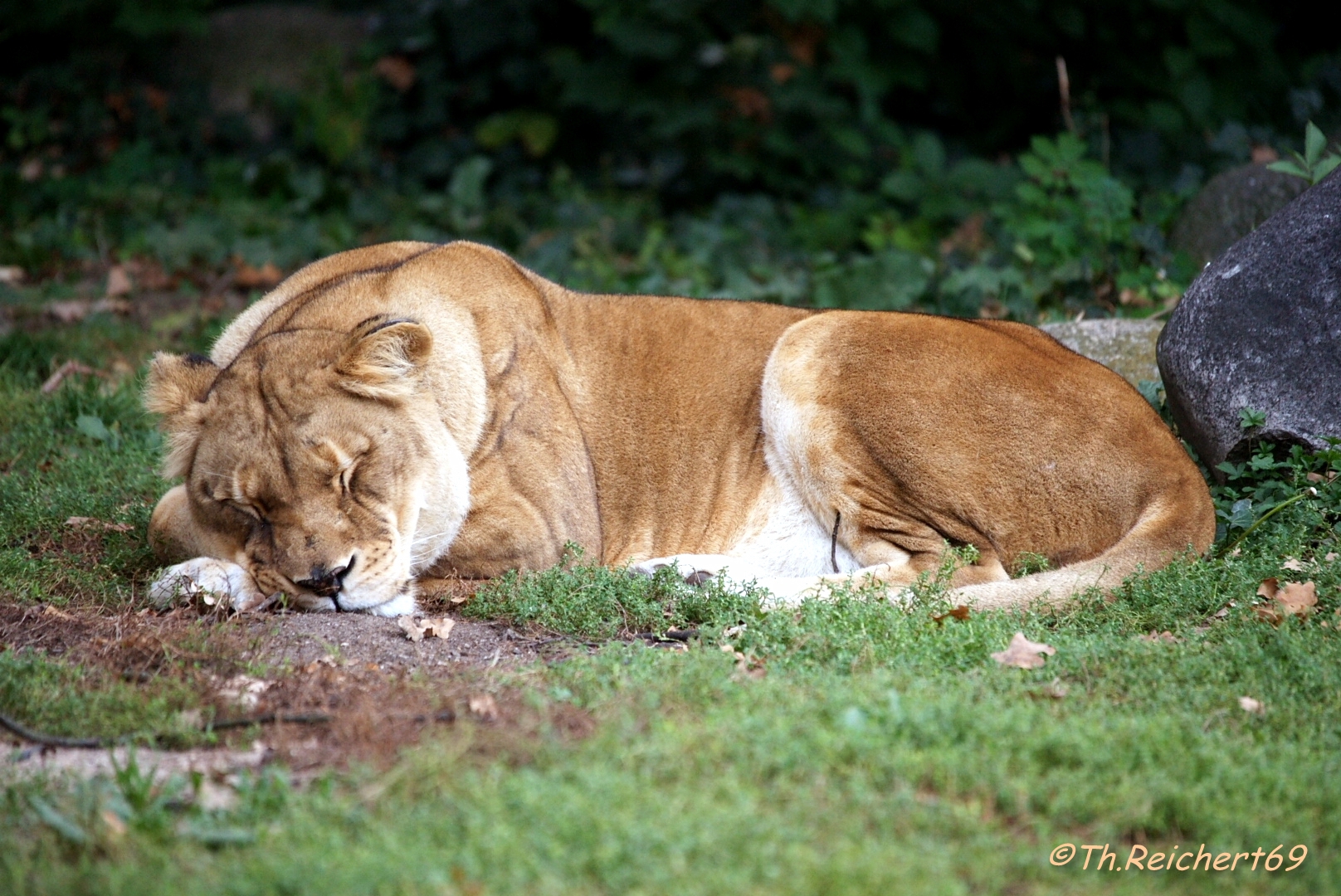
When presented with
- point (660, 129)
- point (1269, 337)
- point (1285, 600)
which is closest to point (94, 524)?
point (1285, 600)

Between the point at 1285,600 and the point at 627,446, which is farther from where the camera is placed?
the point at 627,446

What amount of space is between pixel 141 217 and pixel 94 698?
7.27 meters

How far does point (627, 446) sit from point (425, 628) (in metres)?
1.32

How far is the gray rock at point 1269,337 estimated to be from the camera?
4.77m

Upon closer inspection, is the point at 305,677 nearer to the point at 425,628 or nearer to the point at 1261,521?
the point at 425,628

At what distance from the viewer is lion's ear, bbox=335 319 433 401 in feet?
14.3

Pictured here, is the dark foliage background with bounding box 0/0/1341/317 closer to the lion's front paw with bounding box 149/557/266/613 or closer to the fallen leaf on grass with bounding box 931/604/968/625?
the fallen leaf on grass with bounding box 931/604/968/625

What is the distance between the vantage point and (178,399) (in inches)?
178

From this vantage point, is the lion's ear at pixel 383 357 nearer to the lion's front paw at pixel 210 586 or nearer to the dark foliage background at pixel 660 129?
the lion's front paw at pixel 210 586

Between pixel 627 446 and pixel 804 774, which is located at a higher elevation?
pixel 804 774

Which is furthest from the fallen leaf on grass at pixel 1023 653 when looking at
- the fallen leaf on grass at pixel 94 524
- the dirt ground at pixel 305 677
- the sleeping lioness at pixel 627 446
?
the fallen leaf on grass at pixel 94 524

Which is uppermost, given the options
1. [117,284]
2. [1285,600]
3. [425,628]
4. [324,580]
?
[1285,600]

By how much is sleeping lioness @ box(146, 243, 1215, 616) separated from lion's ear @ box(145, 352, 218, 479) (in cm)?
1

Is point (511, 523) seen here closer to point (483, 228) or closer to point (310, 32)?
point (483, 228)
